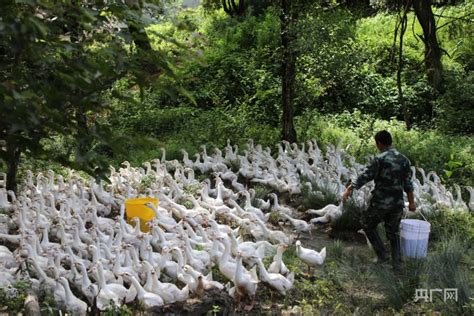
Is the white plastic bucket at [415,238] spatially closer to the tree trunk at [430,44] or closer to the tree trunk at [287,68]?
the tree trunk at [287,68]

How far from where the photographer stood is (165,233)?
7.14 meters

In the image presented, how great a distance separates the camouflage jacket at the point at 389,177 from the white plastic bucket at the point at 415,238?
315 mm

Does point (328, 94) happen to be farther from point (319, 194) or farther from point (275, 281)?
point (275, 281)

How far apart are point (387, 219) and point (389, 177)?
535mm

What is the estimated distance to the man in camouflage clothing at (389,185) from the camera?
6.56 m

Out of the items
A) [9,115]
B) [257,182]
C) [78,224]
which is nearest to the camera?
[9,115]

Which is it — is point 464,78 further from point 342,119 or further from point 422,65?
point 342,119

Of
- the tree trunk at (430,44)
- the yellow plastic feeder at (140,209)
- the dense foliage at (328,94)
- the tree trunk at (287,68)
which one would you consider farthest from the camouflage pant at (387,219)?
the tree trunk at (430,44)

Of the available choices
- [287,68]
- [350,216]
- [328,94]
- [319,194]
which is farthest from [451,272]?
[328,94]

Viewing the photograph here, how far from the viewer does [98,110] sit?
9.45 feet

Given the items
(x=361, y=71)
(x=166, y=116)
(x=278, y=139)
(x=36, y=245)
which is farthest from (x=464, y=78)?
(x=36, y=245)

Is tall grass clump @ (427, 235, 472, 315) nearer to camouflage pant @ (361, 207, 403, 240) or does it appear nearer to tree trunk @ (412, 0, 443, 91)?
camouflage pant @ (361, 207, 403, 240)

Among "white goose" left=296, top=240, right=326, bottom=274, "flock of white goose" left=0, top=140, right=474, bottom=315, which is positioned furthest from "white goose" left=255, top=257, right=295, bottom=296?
"white goose" left=296, top=240, right=326, bottom=274

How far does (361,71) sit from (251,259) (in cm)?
1113
